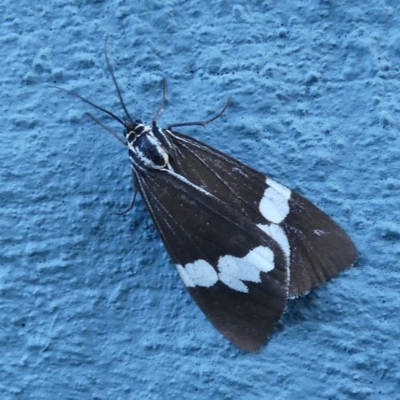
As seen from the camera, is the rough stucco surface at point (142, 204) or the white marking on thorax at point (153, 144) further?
the white marking on thorax at point (153, 144)

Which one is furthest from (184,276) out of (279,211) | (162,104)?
(162,104)

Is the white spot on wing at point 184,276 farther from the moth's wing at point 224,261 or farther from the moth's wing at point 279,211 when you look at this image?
the moth's wing at point 279,211

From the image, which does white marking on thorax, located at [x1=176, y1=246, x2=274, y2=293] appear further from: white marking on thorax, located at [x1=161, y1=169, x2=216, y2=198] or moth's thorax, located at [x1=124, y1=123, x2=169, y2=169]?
moth's thorax, located at [x1=124, y1=123, x2=169, y2=169]

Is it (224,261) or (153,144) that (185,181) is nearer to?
(153,144)

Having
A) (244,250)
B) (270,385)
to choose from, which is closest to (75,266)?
(244,250)

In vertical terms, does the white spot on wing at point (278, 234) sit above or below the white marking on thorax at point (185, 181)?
below

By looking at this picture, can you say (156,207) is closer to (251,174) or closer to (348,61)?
(251,174)

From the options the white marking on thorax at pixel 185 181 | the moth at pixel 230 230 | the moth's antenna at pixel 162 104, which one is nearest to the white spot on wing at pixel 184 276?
the moth at pixel 230 230
